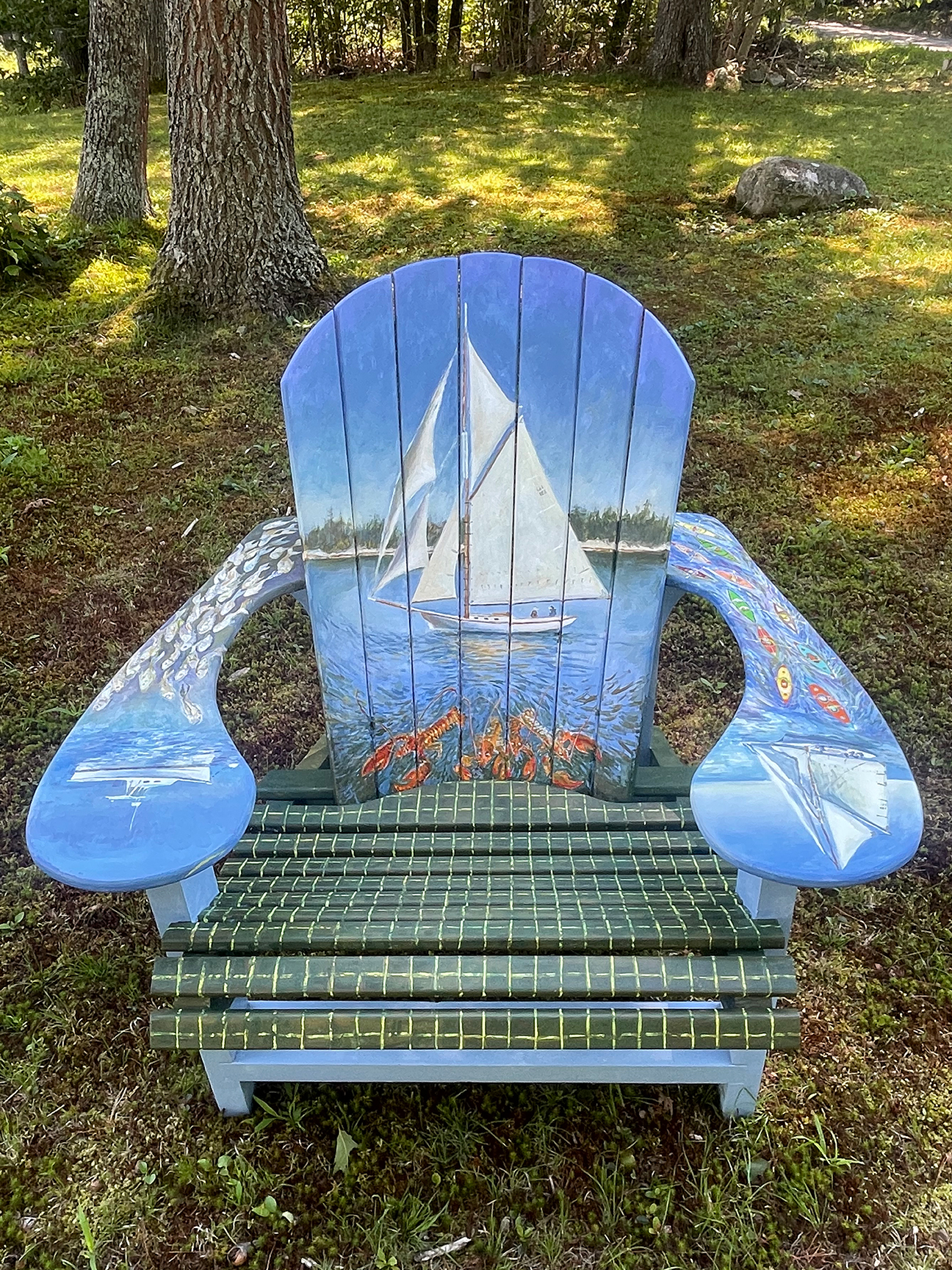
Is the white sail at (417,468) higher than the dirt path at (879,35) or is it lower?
lower

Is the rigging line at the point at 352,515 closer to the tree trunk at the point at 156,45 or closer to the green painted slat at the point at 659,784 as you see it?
the green painted slat at the point at 659,784

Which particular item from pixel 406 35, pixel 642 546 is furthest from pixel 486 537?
pixel 406 35

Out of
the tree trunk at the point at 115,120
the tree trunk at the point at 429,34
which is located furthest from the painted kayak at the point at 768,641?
the tree trunk at the point at 429,34

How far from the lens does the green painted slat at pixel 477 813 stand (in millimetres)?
1654

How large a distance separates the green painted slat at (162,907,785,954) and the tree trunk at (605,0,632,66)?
556 inches

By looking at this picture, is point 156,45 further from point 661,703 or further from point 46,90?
point 661,703

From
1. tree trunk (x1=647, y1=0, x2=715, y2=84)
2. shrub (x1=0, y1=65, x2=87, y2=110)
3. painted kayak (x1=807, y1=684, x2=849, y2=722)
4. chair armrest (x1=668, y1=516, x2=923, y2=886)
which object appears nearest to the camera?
chair armrest (x1=668, y1=516, x2=923, y2=886)

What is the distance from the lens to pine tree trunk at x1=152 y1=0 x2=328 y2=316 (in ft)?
12.8

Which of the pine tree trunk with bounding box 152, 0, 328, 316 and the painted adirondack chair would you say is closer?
the painted adirondack chair

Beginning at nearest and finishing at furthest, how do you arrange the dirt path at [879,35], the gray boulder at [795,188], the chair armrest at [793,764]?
the chair armrest at [793,764], the gray boulder at [795,188], the dirt path at [879,35]

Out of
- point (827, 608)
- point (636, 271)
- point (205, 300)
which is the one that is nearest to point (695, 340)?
point (636, 271)

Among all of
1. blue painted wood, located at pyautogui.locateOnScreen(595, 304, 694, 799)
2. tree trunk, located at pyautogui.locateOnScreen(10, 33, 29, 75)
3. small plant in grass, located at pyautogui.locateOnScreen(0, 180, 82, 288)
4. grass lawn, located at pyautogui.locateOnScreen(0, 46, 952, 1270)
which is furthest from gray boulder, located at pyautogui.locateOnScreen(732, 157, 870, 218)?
tree trunk, located at pyautogui.locateOnScreen(10, 33, 29, 75)

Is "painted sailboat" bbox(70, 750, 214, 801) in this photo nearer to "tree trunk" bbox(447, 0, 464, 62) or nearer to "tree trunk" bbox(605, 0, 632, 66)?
"tree trunk" bbox(605, 0, 632, 66)

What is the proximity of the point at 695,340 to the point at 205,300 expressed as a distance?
8.36 ft
